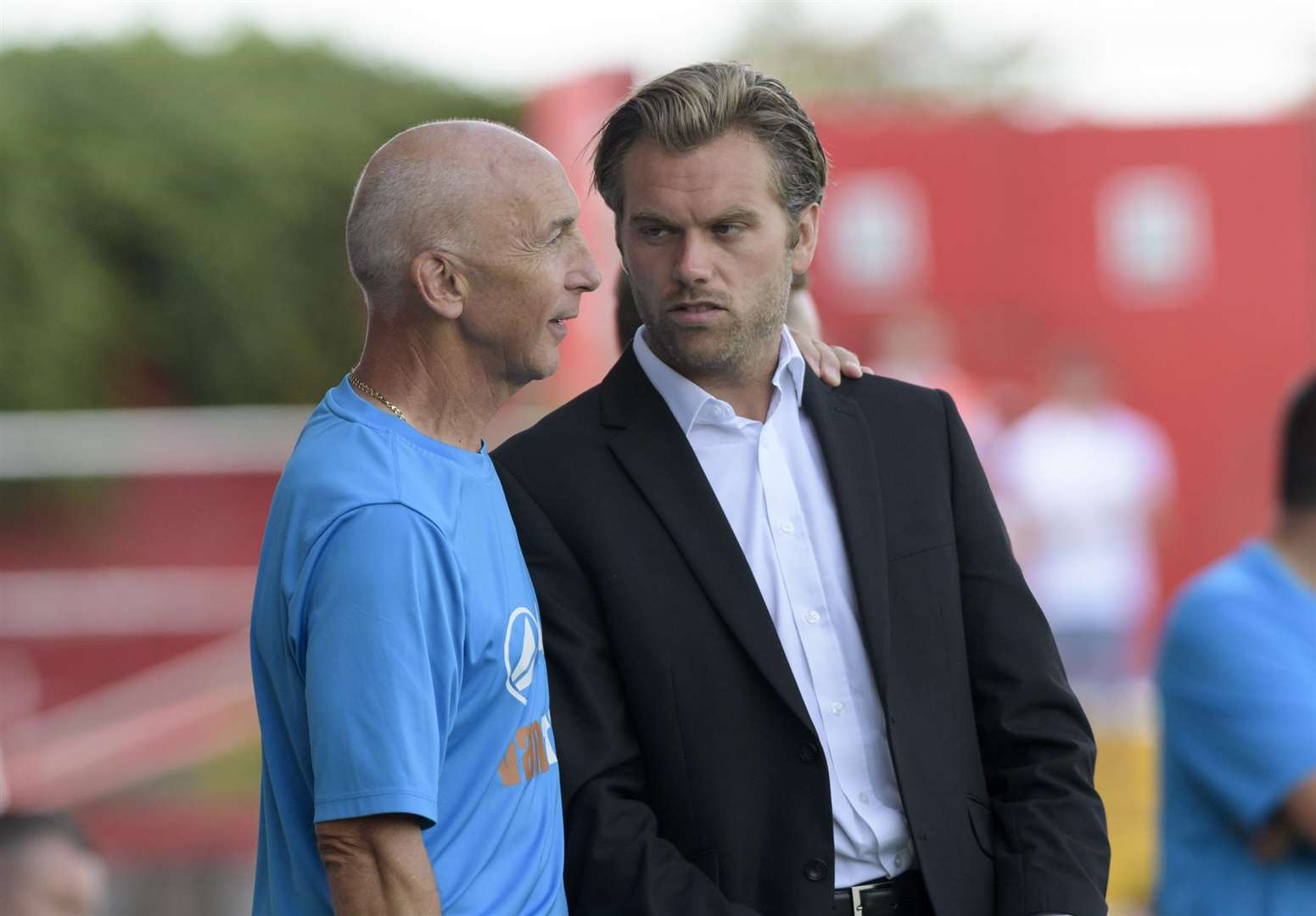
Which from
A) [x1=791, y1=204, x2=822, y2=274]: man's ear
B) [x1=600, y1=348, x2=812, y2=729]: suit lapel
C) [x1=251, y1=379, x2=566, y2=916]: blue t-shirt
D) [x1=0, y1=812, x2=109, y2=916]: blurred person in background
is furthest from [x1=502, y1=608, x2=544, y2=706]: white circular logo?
[x1=0, y1=812, x2=109, y2=916]: blurred person in background

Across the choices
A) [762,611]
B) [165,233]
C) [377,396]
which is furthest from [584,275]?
[165,233]

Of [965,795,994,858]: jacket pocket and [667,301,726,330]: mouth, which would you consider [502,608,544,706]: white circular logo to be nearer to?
[667,301,726,330]: mouth

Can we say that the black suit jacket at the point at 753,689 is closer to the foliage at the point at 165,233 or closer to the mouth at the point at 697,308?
the mouth at the point at 697,308

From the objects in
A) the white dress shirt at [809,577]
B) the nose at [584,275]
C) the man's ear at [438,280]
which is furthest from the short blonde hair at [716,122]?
the man's ear at [438,280]

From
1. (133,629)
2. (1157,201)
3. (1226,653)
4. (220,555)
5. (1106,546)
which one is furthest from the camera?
(1157,201)

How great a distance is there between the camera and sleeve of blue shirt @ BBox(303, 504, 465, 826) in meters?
1.90

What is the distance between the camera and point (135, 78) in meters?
15.1

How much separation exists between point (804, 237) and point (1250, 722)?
48.1 inches

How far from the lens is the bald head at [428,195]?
83.4 inches

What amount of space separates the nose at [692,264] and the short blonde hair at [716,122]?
0.46ft

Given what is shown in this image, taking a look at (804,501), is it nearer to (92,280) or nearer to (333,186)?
(92,280)

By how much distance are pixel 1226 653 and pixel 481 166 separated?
1758mm

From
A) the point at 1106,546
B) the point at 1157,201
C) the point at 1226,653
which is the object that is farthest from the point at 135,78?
the point at 1226,653

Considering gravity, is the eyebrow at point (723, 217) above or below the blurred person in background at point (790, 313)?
below
